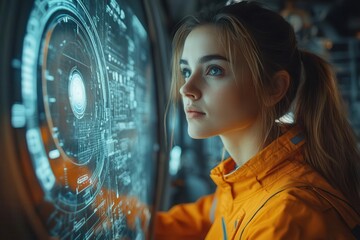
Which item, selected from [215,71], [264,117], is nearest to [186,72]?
[215,71]

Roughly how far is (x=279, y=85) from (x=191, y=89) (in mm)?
264

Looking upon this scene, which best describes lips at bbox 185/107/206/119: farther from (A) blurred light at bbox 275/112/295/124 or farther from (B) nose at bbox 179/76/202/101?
(A) blurred light at bbox 275/112/295/124

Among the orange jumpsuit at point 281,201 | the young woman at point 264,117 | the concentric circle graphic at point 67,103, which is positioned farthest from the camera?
the young woman at point 264,117

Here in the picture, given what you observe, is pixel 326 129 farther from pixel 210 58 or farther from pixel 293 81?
pixel 210 58

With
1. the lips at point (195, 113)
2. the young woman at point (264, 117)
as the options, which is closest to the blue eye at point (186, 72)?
the young woman at point (264, 117)

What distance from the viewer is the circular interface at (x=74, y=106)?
1.43 feet

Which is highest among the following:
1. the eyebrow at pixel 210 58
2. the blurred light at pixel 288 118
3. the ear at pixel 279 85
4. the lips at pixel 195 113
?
the eyebrow at pixel 210 58

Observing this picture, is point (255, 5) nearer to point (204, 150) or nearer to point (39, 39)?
point (39, 39)

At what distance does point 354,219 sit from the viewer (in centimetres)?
80

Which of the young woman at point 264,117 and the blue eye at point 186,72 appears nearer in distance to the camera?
the young woman at point 264,117

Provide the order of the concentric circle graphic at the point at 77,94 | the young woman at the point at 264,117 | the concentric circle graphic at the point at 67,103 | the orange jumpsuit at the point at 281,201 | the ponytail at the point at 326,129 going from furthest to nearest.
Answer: the ponytail at the point at 326,129
the young woman at the point at 264,117
the orange jumpsuit at the point at 281,201
the concentric circle graphic at the point at 77,94
the concentric circle graphic at the point at 67,103

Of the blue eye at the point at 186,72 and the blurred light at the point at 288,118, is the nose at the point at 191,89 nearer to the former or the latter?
the blue eye at the point at 186,72

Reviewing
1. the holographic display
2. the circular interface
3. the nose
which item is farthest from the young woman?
the circular interface

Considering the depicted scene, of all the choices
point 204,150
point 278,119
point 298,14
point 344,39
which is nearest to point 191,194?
point 204,150
